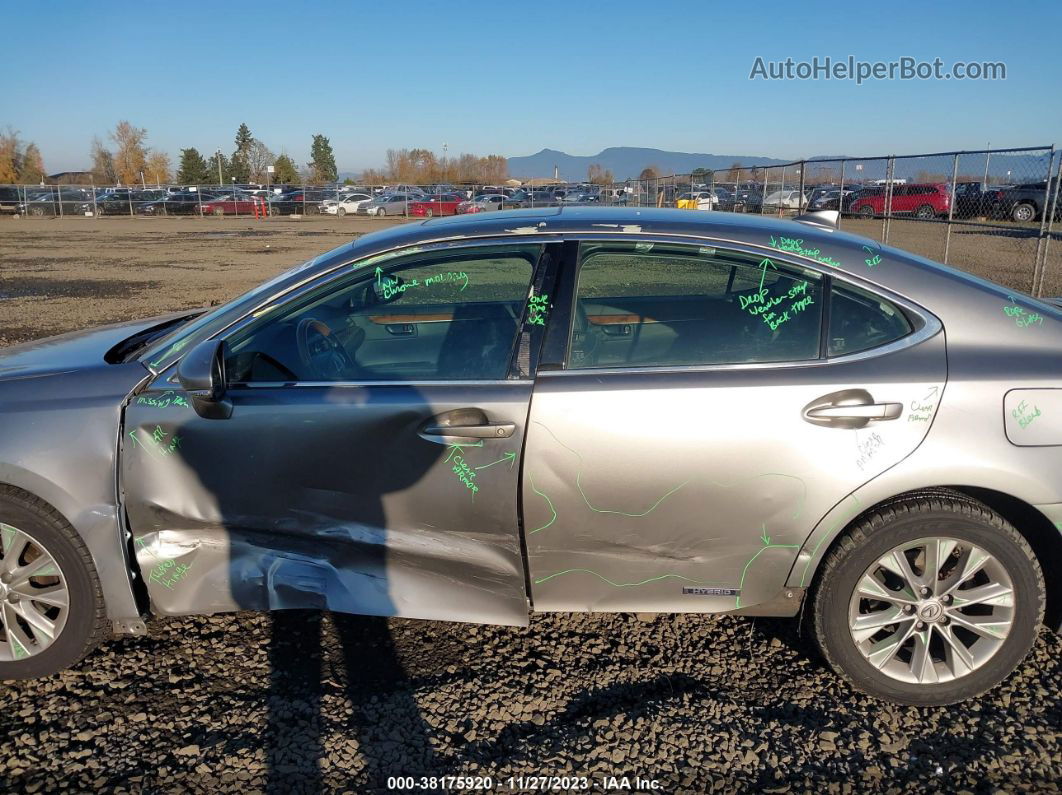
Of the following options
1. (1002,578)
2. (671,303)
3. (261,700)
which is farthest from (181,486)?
(1002,578)

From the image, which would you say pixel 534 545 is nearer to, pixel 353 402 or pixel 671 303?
pixel 353 402

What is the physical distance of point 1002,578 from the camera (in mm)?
2799

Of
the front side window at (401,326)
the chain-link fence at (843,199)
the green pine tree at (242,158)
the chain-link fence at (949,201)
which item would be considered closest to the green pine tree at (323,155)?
the green pine tree at (242,158)

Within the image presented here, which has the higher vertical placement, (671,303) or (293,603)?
(671,303)

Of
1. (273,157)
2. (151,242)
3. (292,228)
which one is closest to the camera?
(151,242)

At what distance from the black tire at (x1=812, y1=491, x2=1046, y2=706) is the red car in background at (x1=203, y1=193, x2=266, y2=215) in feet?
150

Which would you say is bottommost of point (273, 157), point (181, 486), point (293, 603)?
point (293, 603)

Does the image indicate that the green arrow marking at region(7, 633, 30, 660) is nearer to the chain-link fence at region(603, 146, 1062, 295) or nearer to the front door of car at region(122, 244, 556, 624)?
the front door of car at region(122, 244, 556, 624)

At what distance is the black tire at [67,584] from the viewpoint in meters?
2.88

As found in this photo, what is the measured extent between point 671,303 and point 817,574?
1.35 metres

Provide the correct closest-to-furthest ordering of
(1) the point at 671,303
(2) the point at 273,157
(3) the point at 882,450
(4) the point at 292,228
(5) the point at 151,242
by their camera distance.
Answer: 1. (3) the point at 882,450
2. (1) the point at 671,303
3. (5) the point at 151,242
4. (4) the point at 292,228
5. (2) the point at 273,157

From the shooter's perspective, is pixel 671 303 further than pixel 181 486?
Yes

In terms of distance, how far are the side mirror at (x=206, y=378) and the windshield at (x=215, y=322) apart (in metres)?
0.16

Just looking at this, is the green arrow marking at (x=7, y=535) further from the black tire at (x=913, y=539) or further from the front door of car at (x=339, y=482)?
the black tire at (x=913, y=539)
